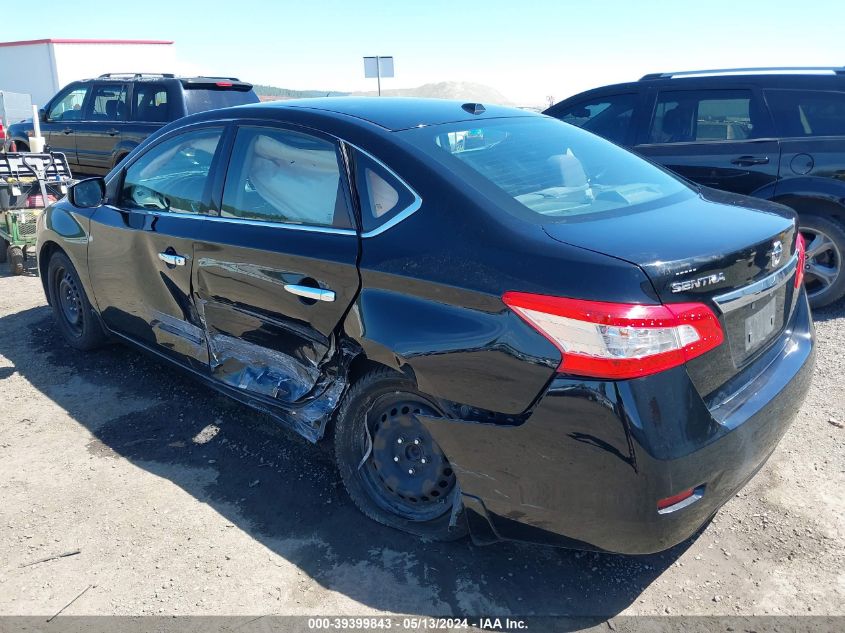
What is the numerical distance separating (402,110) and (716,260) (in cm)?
163

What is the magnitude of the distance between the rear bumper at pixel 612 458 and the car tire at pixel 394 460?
0.77 feet

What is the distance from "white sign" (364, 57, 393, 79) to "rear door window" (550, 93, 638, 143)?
28.6 feet

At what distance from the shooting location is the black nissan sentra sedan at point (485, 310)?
2.11 meters

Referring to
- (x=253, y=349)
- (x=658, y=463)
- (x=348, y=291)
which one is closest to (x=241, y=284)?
(x=253, y=349)

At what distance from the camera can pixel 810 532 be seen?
2.85m

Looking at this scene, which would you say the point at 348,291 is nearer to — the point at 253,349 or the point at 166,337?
the point at 253,349

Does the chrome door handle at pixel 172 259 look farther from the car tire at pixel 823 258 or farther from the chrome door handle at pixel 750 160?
the car tire at pixel 823 258

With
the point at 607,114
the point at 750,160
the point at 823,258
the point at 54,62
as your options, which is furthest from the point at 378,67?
the point at 54,62

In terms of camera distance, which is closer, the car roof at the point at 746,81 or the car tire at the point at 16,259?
the car roof at the point at 746,81

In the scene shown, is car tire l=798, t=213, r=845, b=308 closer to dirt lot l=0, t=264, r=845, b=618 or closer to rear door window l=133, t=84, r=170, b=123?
dirt lot l=0, t=264, r=845, b=618

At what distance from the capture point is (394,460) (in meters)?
2.84

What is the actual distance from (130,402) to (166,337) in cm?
61

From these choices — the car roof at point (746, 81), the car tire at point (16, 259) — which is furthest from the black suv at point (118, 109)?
the car roof at point (746, 81)

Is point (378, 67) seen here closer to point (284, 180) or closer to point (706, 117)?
point (706, 117)
